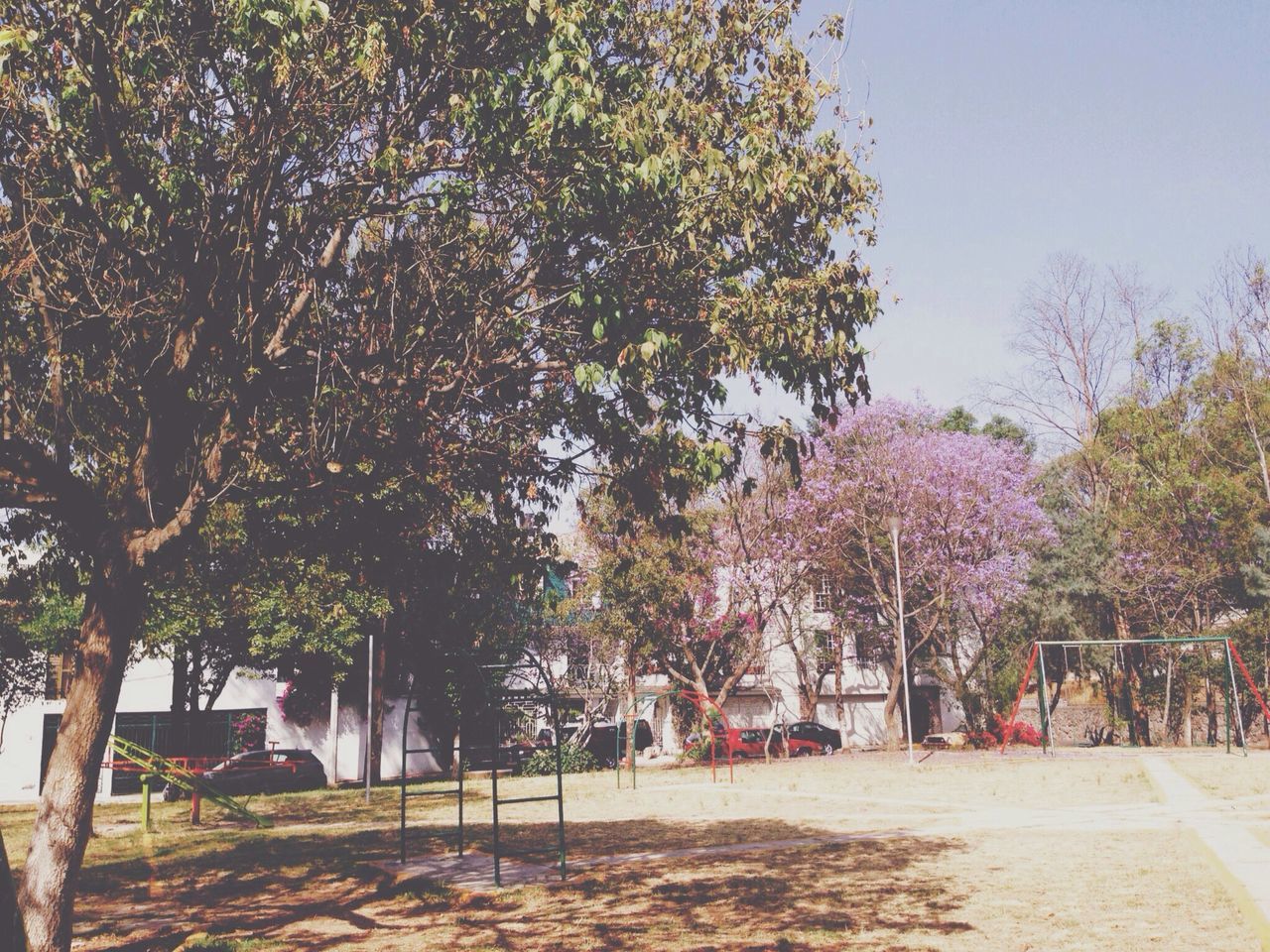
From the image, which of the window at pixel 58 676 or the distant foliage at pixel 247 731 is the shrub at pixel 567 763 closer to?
the distant foliage at pixel 247 731

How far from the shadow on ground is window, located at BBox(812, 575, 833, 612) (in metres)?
28.5

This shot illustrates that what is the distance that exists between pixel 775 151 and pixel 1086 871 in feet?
27.8

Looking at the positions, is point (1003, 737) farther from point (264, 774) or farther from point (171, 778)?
point (171, 778)

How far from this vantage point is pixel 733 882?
1170 cm

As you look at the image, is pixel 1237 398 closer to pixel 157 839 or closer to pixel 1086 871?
pixel 1086 871

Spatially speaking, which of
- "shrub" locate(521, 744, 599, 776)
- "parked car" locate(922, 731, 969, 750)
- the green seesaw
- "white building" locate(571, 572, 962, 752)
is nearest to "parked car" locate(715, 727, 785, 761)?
"white building" locate(571, 572, 962, 752)

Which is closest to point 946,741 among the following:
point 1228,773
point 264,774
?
point 1228,773

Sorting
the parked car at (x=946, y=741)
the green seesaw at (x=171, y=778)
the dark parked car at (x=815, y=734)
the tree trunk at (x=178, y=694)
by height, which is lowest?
the parked car at (x=946, y=741)

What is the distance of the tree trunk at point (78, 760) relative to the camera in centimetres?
855

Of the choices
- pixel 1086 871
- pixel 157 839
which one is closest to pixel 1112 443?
pixel 1086 871

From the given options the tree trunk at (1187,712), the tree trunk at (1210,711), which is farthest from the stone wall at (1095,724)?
the tree trunk at (1210,711)

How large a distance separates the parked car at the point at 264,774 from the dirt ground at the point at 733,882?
11.1m

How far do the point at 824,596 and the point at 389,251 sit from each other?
117ft

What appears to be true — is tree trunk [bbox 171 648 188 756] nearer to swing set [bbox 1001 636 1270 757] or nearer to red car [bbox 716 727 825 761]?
red car [bbox 716 727 825 761]
